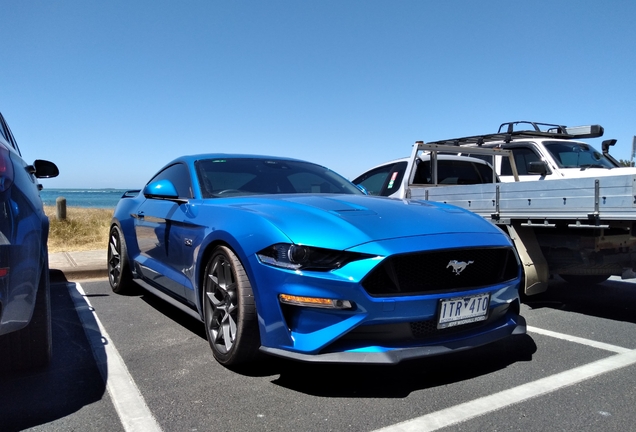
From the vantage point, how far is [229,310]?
321 cm

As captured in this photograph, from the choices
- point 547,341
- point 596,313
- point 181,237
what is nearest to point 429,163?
point 596,313

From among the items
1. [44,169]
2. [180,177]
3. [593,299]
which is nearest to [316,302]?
[180,177]

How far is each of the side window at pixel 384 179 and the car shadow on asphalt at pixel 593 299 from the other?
2.26 meters

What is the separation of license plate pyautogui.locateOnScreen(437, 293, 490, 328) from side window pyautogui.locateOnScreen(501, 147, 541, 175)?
5.93 meters

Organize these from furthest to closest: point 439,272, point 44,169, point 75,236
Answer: point 75,236 < point 44,169 < point 439,272

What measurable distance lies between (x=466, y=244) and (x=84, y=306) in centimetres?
388

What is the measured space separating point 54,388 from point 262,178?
2159 mm

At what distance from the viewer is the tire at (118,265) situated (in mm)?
5359

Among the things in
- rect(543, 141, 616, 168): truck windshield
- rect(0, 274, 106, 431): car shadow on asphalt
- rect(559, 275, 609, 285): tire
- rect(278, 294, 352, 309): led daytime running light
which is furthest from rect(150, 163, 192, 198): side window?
rect(543, 141, 616, 168): truck windshield

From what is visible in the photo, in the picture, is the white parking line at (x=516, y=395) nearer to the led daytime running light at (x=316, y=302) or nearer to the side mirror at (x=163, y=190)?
the led daytime running light at (x=316, y=302)

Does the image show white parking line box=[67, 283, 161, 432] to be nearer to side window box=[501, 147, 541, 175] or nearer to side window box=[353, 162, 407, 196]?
side window box=[353, 162, 407, 196]

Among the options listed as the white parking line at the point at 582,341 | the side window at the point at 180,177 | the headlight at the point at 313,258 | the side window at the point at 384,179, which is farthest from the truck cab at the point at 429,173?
the headlight at the point at 313,258

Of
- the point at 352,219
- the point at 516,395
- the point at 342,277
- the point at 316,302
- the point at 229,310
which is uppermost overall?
the point at 352,219

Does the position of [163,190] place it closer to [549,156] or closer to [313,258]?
[313,258]
